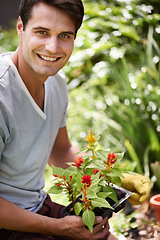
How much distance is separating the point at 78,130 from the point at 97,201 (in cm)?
203

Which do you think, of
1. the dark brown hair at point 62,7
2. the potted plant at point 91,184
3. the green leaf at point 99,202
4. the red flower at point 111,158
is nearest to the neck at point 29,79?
the dark brown hair at point 62,7

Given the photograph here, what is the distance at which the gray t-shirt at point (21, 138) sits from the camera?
1.24m

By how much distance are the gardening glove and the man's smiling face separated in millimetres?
621

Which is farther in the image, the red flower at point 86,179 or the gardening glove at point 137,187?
the gardening glove at point 137,187

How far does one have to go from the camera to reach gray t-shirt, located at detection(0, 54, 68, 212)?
4.06ft

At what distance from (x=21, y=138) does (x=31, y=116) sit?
0.11 metres

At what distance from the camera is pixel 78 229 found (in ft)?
3.96

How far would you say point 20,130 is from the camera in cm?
131

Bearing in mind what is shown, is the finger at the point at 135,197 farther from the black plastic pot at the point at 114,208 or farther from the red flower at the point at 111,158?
the red flower at the point at 111,158

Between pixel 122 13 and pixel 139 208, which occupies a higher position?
pixel 122 13

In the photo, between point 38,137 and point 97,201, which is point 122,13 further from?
point 97,201

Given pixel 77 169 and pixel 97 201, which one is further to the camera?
pixel 77 169

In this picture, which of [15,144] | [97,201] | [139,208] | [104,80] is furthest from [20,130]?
[104,80]

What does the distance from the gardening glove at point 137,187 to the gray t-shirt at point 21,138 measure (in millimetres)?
410
